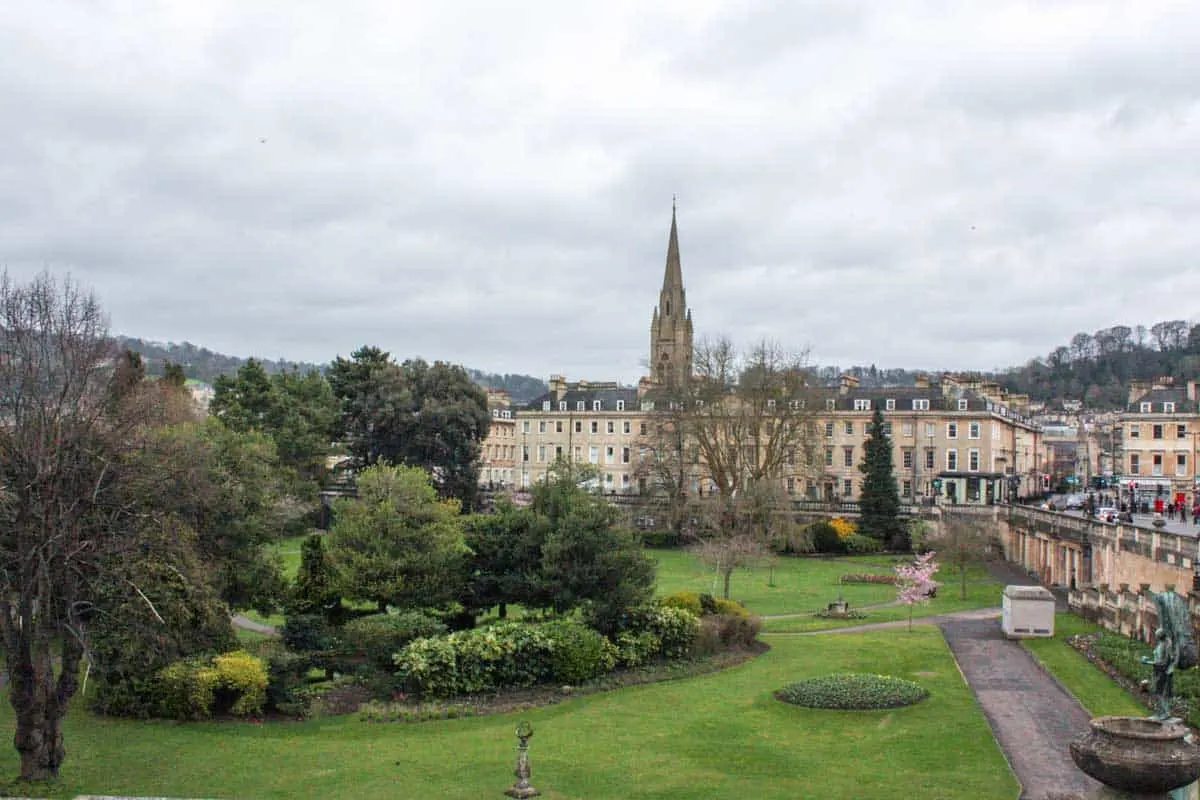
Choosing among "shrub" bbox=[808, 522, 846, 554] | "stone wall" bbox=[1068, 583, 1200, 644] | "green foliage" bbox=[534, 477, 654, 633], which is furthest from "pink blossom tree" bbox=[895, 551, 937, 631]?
"shrub" bbox=[808, 522, 846, 554]

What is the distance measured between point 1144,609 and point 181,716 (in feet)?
84.9

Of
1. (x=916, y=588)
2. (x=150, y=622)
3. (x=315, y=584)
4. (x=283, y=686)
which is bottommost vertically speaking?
(x=283, y=686)

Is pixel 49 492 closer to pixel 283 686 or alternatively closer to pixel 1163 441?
pixel 283 686

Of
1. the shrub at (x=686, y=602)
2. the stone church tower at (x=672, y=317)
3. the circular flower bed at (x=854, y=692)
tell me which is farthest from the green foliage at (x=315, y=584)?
the stone church tower at (x=672, y=317)

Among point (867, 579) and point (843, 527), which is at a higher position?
point (843, 527)

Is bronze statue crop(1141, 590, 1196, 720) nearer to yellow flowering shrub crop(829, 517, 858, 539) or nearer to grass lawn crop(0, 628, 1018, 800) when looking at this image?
grass lawn crop(0, 628, 1018, 800)

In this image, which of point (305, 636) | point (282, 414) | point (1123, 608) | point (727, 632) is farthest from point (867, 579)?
point (282, 414)

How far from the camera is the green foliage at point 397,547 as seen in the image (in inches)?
1254

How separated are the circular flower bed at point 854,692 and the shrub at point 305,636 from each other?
1407 centimetres

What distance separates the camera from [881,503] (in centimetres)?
6650

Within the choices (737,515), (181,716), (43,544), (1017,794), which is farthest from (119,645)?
(737,515)

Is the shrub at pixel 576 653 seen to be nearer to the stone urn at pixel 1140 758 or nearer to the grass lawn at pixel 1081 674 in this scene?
the grass lawn at pixel 1081 674

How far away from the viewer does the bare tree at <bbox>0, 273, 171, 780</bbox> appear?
715 inches

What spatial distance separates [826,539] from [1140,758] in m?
54.1
